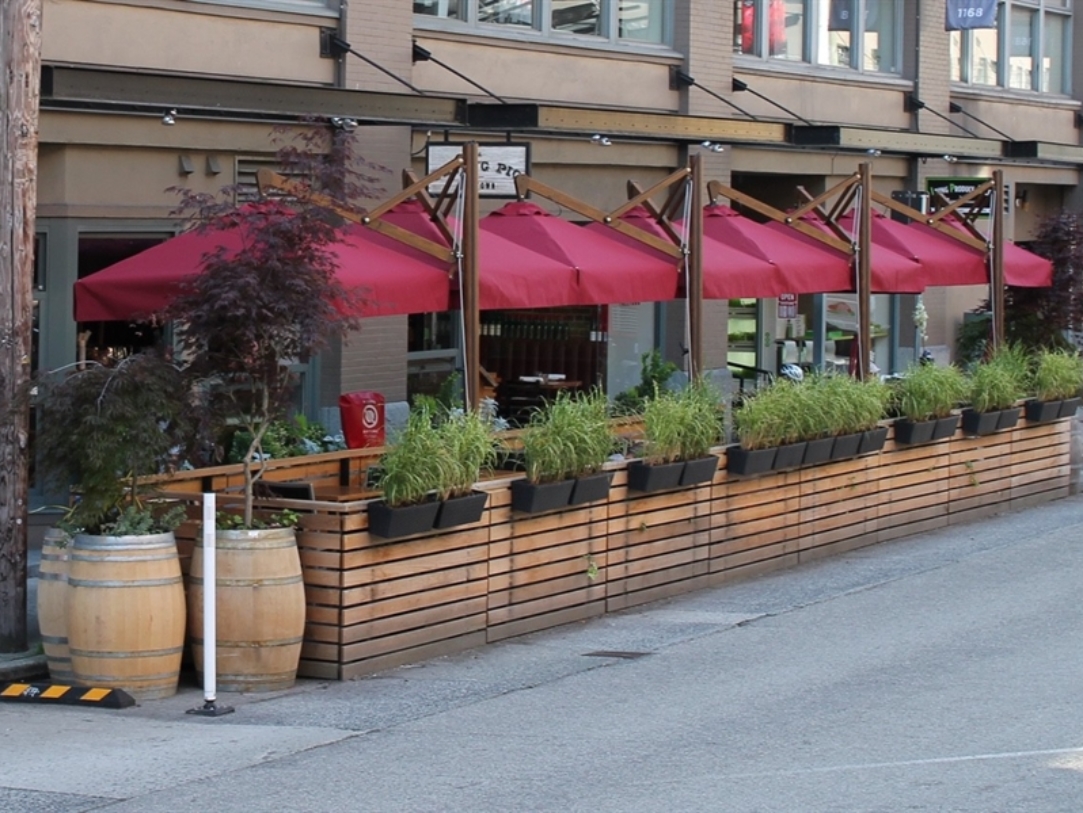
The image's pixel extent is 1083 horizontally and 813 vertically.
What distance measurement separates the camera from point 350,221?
37.5 feet

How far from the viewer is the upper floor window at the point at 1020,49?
2744cm

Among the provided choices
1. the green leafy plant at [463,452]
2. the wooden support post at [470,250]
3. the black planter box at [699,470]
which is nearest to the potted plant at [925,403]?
the black planter box at [699,470]

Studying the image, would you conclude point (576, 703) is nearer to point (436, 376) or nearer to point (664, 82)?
point (436, 376)

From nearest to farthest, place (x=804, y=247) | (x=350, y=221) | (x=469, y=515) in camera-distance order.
Result: 1. (x=469, y=515)
2. (x=350, y=221)
3. (x=804, y=247)

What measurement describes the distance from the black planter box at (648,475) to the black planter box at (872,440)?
282 cm

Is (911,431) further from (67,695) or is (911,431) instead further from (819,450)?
(67,695)

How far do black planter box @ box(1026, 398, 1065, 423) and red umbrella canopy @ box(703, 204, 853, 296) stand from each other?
2.31 meters

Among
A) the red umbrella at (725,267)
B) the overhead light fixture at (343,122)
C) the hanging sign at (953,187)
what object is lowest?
the red umbrella at (725,267)

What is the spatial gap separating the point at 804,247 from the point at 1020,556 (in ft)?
12.3

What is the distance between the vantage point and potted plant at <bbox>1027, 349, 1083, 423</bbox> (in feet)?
57.2

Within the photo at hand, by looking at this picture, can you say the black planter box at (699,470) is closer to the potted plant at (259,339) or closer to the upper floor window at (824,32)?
the potted plant at (259,339)

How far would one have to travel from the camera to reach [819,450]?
13969mm

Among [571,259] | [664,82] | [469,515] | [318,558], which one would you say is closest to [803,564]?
[571,259]

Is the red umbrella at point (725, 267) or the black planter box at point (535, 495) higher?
the red umbrella at point (725, 267)
